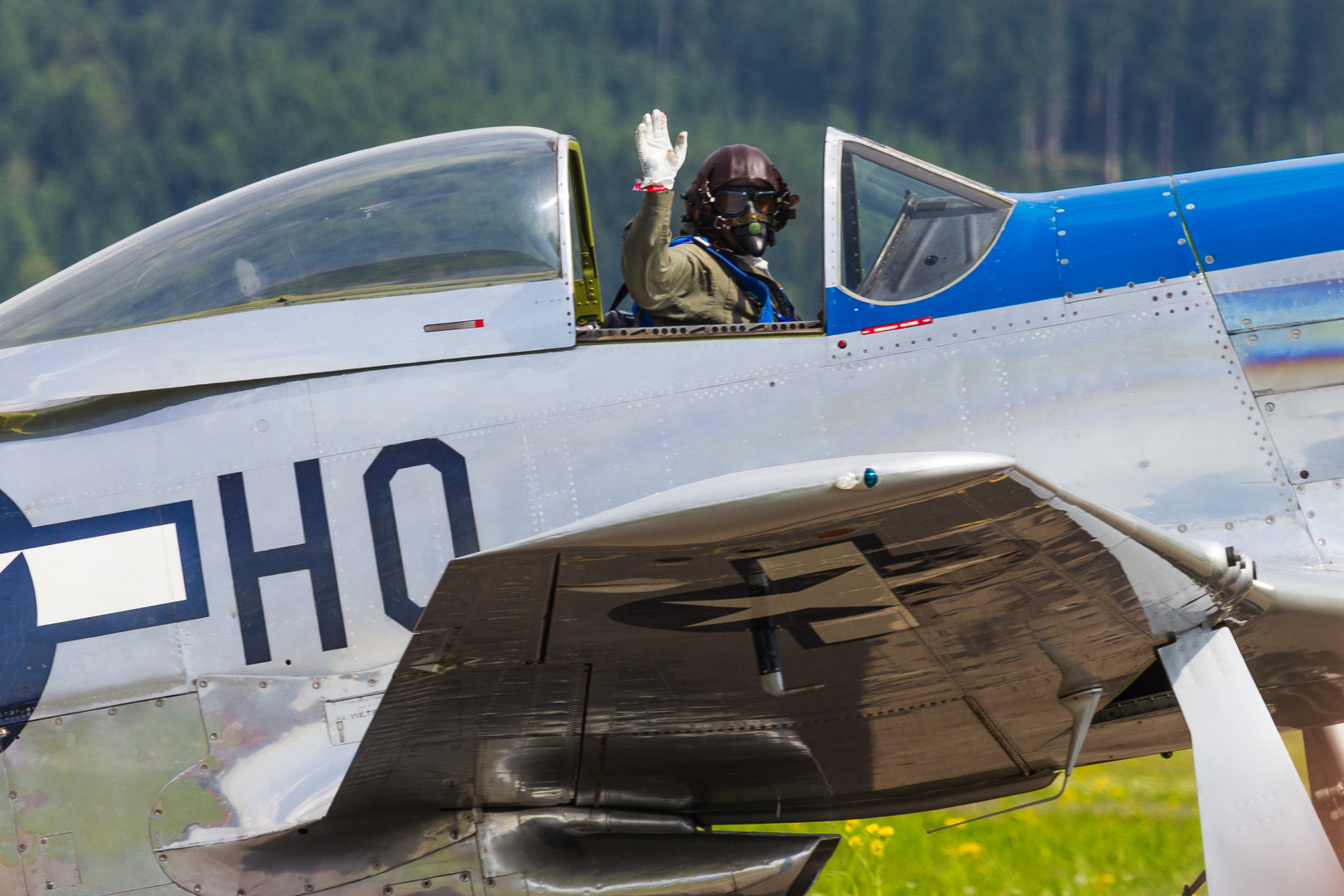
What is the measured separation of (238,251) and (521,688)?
1.49m

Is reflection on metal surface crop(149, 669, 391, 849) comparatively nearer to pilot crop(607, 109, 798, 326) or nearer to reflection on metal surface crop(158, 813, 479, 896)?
reflection on metal surface crop(158, 813, 479, 896)

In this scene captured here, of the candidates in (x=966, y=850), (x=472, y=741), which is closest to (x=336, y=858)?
(x=472, y=741)

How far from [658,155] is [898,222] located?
0.74 metres

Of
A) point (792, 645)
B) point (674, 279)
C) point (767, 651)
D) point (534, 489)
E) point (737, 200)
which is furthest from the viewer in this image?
point (737, 200)

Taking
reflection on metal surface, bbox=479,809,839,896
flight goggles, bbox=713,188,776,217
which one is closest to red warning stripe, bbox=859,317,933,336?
flight goggles, bbox=713,188,776,217

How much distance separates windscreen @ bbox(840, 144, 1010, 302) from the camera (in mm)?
3369

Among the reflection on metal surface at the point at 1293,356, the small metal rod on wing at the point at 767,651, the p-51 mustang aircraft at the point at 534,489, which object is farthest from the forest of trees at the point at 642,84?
the small metal rod on wing at the point at 767,651

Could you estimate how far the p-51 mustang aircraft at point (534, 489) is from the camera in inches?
121

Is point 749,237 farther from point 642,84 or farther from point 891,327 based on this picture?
point 642,84

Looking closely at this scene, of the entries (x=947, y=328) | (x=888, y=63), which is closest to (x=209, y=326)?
(x=947, y=328)

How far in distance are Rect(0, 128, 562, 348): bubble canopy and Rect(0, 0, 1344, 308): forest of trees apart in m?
29.6

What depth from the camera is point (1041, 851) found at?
634 cm

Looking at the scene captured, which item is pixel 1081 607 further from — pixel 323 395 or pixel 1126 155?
pixel 1126 155

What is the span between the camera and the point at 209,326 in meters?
3.30
